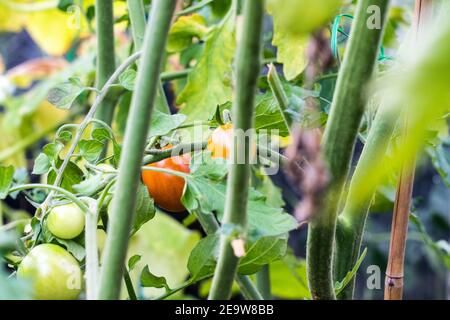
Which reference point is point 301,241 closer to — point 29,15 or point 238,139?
point 29,15

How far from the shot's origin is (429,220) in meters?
1.58

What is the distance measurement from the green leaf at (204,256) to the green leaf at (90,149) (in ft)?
0.31

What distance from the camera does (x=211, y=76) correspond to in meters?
0.67

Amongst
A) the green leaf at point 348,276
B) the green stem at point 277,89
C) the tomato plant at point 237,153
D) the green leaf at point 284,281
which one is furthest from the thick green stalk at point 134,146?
the green leaf at point 284,281

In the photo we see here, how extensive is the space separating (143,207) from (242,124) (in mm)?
188

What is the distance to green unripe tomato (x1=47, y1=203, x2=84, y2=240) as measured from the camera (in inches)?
15.4

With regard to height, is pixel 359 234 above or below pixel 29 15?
below

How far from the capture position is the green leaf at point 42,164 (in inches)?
17.6

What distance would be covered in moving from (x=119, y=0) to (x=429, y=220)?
1.07 meters

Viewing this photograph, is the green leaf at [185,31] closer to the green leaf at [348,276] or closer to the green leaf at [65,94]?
the green leaf at [65,94]

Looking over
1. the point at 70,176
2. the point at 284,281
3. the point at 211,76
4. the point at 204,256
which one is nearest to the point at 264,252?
the point at 204,256

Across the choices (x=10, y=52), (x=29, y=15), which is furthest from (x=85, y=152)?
(x=10, y=52)

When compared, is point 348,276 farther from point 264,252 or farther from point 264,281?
point 264,281

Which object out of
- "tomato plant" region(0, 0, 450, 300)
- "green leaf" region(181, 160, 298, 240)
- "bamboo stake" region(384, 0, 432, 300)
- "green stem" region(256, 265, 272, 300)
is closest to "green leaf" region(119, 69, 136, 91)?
"tomato plant" region(0, 0, 450, 300)
